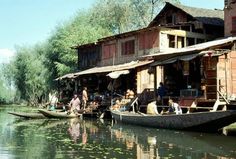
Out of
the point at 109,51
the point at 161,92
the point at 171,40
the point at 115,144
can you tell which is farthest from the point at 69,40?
the point at 115,144

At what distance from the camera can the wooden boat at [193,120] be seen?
19.3m

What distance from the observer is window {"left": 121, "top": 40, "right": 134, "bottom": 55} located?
35.5 metres

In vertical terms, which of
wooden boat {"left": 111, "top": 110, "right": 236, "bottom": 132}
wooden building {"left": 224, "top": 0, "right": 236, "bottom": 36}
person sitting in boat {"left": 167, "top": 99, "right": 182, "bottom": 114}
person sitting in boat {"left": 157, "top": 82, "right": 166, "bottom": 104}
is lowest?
wooden boat {"left": 111, "top": 110, "right": 236, "bottom": 132}

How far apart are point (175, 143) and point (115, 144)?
8.13 ft

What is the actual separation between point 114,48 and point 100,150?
23.4m

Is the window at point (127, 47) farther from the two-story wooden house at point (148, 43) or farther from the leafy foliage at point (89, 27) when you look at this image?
the leafy foliage at point (89, 27)

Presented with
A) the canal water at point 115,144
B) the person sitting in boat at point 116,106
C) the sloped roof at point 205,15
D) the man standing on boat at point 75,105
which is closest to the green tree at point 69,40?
the man standing on boat at point 75,105

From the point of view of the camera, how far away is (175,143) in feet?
56.7

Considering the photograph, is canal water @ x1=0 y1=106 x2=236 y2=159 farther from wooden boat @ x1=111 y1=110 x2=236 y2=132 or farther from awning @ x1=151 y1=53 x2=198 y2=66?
awning @ x1=151 y1=53 x2=198 y2=66

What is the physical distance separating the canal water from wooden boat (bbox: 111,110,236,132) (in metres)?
0.39

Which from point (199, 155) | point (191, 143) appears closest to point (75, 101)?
point (191, 143)

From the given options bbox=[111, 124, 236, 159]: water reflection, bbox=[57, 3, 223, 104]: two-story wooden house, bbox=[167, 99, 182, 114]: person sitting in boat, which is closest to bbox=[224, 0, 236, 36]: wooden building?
bbox=[57, 3, 223, 104]: two-story wooden house

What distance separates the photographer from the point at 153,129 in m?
22.8

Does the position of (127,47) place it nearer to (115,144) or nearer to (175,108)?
(175,108)
